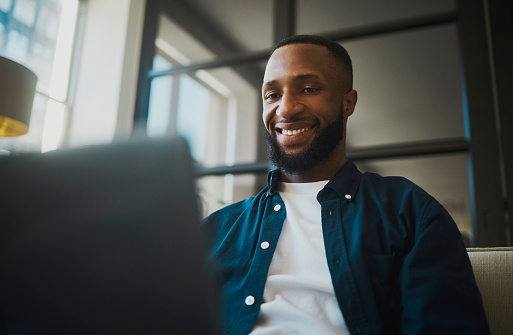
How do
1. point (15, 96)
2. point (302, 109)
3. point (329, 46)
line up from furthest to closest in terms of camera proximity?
1. point (15, 96)
2. point (329, 46)
3. point (302, 109)

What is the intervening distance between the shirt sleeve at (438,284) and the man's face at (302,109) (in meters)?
0.40

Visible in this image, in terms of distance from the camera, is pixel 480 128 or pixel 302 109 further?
pixel 480 128

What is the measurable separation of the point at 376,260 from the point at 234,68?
2.77 metres

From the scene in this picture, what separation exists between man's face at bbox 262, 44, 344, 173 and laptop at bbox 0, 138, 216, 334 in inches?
33.5

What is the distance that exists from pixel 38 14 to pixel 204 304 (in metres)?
3.30

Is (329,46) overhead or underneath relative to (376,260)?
overhead

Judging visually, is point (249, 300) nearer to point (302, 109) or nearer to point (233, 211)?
point (233, 211)

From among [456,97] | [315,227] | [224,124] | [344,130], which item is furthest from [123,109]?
[456,97]

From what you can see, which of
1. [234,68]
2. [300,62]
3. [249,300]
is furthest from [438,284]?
[234,68]

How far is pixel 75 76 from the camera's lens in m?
3.36

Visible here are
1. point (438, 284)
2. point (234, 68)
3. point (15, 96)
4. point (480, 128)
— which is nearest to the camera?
point (438, 284)

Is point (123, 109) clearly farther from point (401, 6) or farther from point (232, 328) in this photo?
point (232, 328)

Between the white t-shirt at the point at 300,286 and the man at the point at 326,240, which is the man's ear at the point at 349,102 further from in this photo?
the white t-shirt at the point at 300,286

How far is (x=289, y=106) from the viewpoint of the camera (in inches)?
48.3
